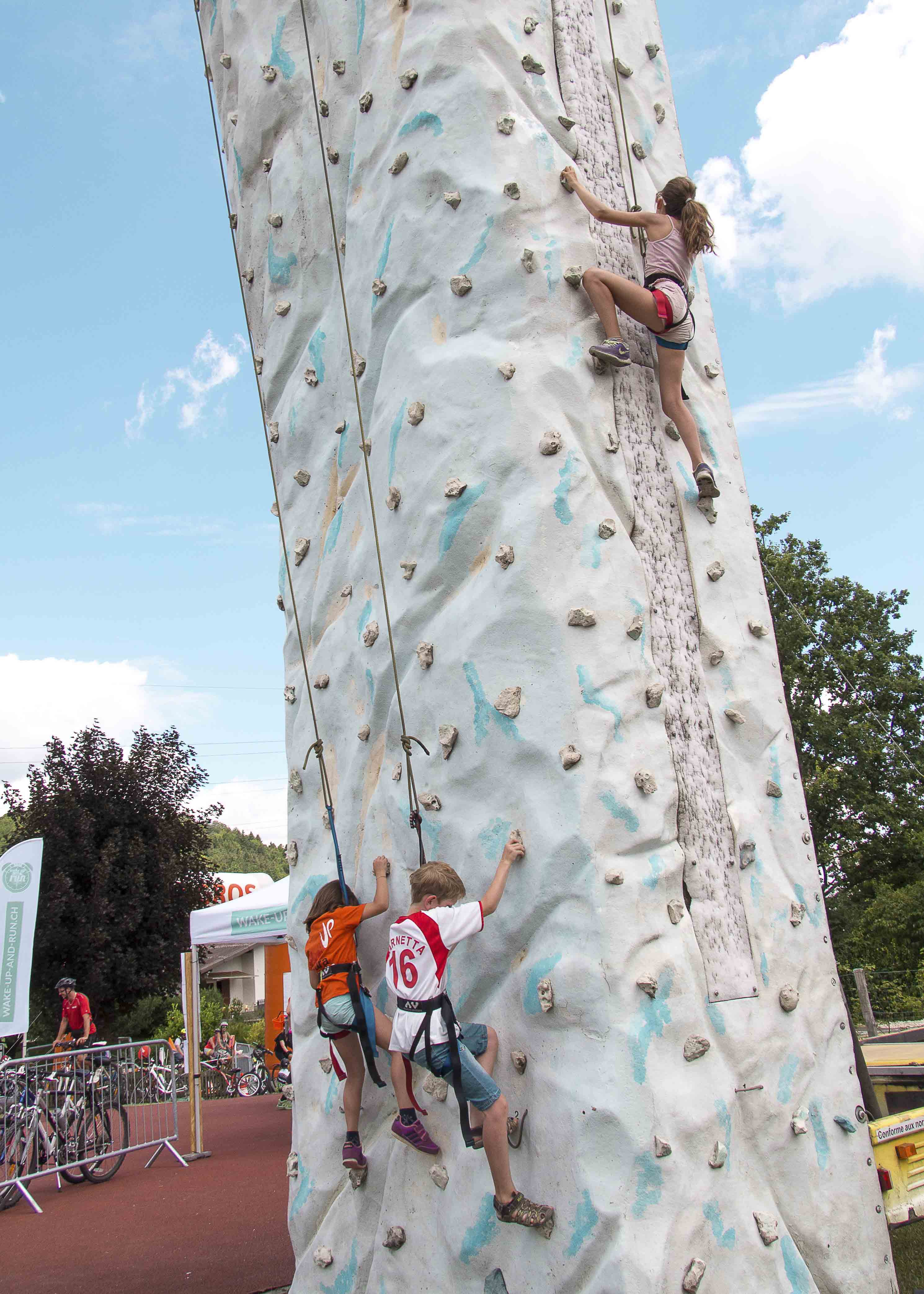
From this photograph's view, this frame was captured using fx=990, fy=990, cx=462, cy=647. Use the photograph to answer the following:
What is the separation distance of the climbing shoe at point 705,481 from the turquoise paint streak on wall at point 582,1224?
302 centimetres

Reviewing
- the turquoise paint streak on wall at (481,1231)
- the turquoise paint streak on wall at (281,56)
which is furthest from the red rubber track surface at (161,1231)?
the turquoise paint streak on wall at (281,56)

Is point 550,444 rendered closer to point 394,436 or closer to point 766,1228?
point 394,436

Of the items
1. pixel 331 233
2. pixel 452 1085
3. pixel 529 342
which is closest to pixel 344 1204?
pixel 452 1085

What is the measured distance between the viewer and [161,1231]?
6.52m

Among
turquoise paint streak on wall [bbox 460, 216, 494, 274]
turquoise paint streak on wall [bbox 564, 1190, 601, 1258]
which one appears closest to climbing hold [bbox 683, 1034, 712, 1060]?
turquoise paint streak on wall [bbox 564, 1190, 601, 1258]

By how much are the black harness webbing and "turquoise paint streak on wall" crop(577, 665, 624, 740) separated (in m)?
1.21

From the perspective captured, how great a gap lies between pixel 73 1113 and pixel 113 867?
37.3 feet

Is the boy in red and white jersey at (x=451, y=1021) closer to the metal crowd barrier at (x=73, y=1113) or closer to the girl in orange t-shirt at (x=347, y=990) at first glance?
the girl in orange t-shirt at (x=347, y=990)

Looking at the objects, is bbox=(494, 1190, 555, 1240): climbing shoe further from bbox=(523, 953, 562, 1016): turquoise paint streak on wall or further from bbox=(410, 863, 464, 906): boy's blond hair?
bbox=(410, 863, 464, 906): boy's blond hair

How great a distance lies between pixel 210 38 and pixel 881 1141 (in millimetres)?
7245

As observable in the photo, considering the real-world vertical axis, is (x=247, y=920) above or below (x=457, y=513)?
below

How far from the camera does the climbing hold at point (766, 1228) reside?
11.8 ft

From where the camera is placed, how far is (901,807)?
23.6 m

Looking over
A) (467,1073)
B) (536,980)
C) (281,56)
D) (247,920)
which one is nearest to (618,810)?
(536,980)
